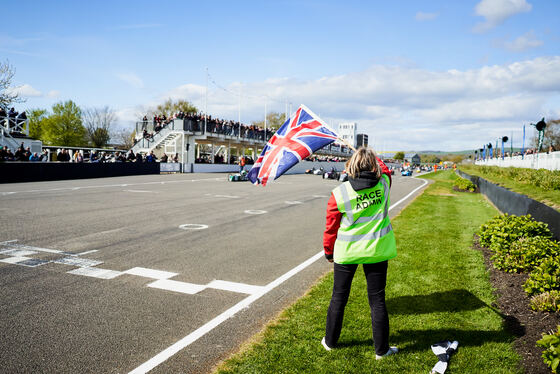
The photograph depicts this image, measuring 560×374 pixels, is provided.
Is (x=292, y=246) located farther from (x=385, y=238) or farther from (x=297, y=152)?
(x=385, y=238)

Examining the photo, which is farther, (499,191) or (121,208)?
(499,191)

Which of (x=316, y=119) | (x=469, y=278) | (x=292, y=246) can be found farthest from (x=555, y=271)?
(x=292, y=246)

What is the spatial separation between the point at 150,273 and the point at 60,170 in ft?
74.7

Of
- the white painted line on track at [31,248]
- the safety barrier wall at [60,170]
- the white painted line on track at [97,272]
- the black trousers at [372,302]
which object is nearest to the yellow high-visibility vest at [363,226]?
the black trousers at [372,302]

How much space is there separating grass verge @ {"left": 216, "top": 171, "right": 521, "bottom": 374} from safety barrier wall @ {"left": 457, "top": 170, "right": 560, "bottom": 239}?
155cm

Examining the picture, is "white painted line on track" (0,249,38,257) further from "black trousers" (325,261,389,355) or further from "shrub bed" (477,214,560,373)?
"shrub bed" (477,214,560,373)

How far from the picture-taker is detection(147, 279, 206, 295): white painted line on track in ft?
18.9

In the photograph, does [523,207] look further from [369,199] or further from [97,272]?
[97,272]

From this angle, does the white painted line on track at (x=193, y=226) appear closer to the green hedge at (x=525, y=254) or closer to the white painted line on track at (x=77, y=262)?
the white painted line on track at (x=77, y=262)

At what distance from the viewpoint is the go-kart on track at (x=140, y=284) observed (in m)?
3.96

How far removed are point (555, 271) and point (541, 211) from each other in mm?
4314

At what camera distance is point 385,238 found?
156 inches

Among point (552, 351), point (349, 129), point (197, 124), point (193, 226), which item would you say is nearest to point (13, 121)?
point (197, 124)

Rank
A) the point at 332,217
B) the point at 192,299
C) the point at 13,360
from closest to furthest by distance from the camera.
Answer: the point at 13,360, the point at 332,217, the point at 192,299
